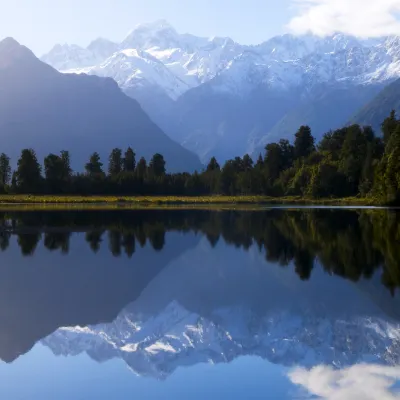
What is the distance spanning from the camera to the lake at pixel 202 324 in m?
17.2

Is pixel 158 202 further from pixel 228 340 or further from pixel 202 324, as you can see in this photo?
pixel 228 340

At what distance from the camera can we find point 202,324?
23641 millimetres

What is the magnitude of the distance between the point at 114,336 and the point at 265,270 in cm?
1557

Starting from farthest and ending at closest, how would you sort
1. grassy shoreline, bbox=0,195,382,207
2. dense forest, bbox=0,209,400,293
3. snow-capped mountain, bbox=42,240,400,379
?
1. grassy shoreline, bbox=0,195,382,207
2. dense forest, bbox=0,209,400,293
3. snow-capped mountain, bbox=42,240,400,379

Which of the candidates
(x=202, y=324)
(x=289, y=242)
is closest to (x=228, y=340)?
(x=202, y=324)

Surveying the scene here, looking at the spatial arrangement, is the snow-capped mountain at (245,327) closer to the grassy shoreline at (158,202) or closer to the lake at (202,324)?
the lake at (202,324)

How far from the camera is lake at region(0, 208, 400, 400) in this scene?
1716 cm

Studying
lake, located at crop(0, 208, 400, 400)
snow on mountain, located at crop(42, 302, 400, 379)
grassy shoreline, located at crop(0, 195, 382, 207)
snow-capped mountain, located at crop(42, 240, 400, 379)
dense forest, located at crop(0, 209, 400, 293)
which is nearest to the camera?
lake, located at crop(0, 208, 400, 400)

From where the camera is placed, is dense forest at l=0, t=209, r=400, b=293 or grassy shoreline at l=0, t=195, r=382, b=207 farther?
grassy shoreline at l=0, t=195, r=382, b=207

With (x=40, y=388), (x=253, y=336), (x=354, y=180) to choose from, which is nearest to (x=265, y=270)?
(x=253, y=336)

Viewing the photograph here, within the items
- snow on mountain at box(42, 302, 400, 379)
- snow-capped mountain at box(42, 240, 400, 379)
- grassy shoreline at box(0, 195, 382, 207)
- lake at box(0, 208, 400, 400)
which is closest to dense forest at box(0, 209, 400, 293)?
lake at box(0, 208, 400, 400)

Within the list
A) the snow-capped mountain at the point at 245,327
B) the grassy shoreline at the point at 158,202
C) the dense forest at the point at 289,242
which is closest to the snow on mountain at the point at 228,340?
the snow-capped mountain at the point at 245,327

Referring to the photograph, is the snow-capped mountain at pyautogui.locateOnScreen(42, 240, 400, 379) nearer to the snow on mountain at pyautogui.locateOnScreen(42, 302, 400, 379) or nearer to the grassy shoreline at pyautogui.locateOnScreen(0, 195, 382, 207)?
the snow on mountain at pyautogui.locateOnScreen(42, 302, 400, 379)

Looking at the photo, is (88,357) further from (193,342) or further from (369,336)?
(369,336)
